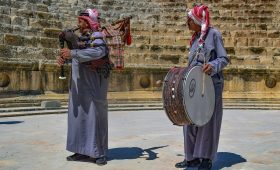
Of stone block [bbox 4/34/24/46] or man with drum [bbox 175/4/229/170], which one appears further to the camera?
stone block [bbox 4/34/24/46]

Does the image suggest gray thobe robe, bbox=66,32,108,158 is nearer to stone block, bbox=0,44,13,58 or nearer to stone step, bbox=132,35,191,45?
stone block, bbox=0,44,13,58

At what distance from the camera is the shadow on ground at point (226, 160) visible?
4871mm

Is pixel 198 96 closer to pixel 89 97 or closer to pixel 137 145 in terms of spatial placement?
pixel 89 97

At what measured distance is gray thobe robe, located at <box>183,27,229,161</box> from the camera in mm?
4578

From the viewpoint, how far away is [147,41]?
16.5 meters

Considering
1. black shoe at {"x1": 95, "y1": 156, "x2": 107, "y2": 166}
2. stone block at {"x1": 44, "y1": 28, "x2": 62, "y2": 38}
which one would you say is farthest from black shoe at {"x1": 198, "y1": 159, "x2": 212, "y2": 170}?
stone block at {"x1": 44, "y1": 28, "x2": 62, "y2": 38}

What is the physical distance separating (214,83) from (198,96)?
1.24 feet

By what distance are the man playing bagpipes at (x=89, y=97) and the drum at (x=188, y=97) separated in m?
0.95

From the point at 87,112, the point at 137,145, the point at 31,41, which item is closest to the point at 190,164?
the point at 87,112

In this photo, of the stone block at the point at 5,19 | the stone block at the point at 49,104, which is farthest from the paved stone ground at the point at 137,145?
the stone block at the point at 5,19

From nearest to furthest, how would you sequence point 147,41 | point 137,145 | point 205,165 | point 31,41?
point 205,165
point 137,145
point 31,41
point 147,41

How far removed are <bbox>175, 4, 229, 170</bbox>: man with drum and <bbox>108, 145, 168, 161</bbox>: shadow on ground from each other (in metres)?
0.72

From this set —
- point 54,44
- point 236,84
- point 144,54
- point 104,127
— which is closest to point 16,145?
point 104,127

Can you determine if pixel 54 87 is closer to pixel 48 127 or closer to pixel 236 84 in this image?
pixel 48 127
